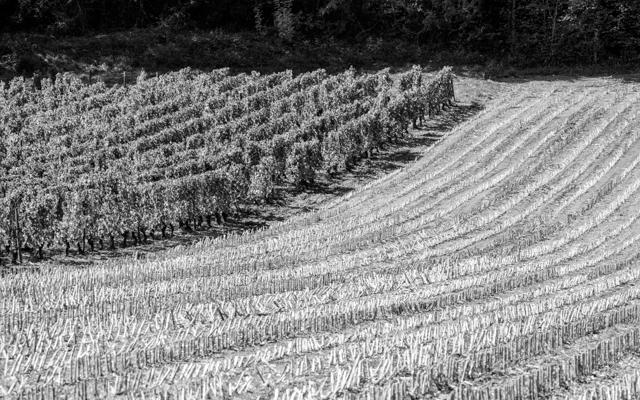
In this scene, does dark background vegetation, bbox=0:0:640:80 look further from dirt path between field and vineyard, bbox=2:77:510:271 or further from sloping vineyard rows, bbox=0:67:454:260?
dirt path between field and vineyard, bbox=2:77:510:271

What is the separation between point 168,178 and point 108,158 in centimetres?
630

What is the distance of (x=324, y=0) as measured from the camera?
88.7m

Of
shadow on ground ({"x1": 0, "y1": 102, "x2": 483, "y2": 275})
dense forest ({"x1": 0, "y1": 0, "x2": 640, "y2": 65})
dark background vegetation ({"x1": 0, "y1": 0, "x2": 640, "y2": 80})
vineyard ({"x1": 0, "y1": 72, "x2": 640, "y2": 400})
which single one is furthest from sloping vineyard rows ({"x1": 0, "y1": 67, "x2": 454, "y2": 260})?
dense forest ({"x1": 0, "y1": 0, "x2": 640, "y2": 65})

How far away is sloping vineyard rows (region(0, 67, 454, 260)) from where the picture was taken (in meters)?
43.6

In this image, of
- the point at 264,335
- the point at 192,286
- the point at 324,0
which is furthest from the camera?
the point at 324,0

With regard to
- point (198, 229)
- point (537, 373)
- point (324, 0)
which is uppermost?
point (324, 0)

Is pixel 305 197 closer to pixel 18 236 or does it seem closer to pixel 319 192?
pixel 319 192

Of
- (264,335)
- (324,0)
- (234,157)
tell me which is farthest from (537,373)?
(324,0)

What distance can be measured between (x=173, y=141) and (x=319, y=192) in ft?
35.6

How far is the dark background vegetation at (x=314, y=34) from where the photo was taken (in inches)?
3024

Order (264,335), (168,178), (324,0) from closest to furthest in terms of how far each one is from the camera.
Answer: (264,335) < (168,178) < (324,0)

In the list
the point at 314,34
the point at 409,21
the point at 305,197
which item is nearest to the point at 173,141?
the point at 305,197

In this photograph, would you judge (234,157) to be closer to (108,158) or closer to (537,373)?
(108,158)

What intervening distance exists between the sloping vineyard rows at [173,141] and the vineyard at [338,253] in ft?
0.52
